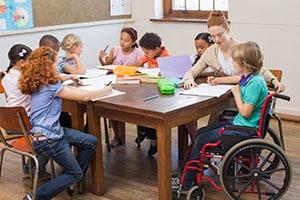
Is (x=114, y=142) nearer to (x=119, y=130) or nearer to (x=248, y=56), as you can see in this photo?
(x=119, y=130)

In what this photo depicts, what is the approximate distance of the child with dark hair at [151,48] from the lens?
12.1 feet

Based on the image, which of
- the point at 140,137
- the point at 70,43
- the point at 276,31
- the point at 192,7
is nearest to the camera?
the point at 70,43

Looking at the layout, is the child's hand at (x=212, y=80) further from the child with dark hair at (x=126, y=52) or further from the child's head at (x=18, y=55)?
the child's head at (x=18, y=55)

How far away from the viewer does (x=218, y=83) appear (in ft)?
10.2

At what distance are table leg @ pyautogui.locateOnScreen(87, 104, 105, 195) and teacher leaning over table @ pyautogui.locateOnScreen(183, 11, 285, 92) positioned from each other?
617 mm

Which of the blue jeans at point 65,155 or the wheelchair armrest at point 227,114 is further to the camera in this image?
the wheelchair armrest at point 227,114

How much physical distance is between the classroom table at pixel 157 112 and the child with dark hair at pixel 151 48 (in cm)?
70

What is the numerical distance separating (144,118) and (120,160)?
1.16m

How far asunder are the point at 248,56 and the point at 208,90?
15.0 inches

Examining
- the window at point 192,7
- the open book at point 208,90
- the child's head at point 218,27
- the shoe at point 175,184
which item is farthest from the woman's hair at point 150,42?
the window at point 192,7

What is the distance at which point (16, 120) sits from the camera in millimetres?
2654

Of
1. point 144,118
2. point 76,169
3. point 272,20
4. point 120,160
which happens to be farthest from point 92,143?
point 272,20

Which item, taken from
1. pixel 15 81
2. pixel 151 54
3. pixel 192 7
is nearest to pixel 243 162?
pixel 151 54

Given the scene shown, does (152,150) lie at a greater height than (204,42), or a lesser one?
lesser
